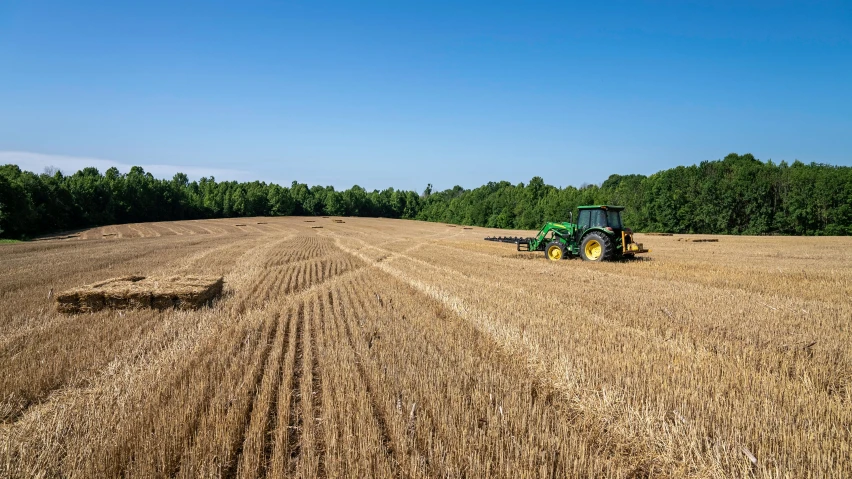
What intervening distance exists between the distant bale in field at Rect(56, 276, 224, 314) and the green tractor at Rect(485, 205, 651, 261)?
12819mm

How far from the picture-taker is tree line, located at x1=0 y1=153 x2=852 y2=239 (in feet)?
139

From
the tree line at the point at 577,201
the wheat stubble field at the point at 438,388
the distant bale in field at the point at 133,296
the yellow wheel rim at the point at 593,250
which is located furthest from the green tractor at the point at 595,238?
the tree line at the point at 577,201

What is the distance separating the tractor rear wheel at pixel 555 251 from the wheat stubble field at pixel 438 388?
813 cm

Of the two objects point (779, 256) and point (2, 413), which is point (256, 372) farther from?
point (779, 256)

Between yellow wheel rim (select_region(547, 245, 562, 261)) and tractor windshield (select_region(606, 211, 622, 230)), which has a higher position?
tractor windshield (select_region(606, 211, 622, 230))

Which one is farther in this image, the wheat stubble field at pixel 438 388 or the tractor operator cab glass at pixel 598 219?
the tractor operator cab glass at pixel 598 219

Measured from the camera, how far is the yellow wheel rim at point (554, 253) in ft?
58.0

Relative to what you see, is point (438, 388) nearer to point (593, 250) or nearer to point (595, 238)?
point (595, 238)

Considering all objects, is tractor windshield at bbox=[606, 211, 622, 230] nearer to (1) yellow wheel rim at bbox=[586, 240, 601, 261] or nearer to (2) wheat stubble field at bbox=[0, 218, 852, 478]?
(1) yellow wheel rim at bbox=[586, 240, 601, 261]

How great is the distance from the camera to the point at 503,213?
78.2 meters

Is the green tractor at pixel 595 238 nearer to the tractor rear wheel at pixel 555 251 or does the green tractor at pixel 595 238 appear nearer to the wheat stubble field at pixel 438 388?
the tractor rear wheel at pixel 555 251

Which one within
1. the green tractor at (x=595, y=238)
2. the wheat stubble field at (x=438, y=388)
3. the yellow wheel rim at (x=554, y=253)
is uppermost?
the green tractor at (x=595, y=238)

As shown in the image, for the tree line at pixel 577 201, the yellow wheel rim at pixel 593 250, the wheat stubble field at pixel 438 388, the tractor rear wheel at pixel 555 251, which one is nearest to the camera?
the wheat stubble field at pixel 438 388

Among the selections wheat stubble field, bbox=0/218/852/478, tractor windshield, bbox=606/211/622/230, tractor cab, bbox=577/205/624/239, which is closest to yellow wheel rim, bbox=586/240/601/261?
tractor cab, bbox=577/205/624/239
